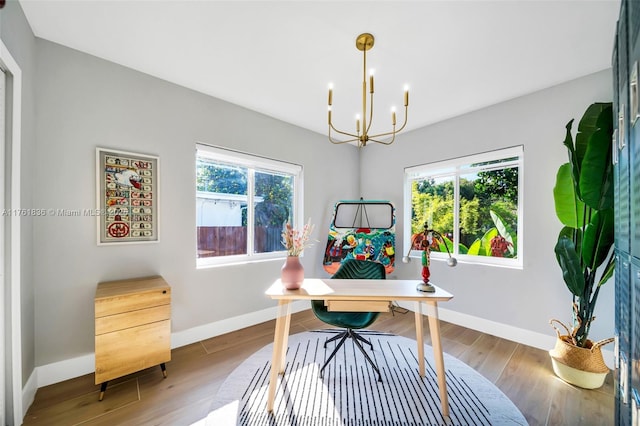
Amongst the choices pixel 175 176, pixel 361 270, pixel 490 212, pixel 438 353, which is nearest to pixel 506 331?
pixel 490 212

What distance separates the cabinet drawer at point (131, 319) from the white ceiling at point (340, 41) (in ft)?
6.61

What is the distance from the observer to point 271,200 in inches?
130

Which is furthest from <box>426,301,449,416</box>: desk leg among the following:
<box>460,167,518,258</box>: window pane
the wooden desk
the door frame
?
the door frame

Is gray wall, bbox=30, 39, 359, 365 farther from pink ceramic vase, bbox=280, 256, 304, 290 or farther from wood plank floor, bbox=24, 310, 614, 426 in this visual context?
pink ceramic vase, bbox=280, 256, 304, 290

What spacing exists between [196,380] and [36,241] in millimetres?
1559

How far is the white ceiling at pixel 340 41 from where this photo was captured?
1533 millimetres

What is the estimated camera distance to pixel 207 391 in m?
1.80

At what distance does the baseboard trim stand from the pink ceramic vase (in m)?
1.46

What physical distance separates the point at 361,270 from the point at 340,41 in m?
1.93

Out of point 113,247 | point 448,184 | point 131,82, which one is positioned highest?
point 131,82

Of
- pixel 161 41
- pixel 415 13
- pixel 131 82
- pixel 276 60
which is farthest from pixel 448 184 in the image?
pixel 131 82

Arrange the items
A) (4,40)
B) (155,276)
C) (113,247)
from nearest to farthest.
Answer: (4,40) < (113,247) < (155,276)

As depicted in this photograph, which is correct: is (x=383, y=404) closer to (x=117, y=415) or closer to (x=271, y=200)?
(x=117, y=415)

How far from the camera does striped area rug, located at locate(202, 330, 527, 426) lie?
1557 millimetres
